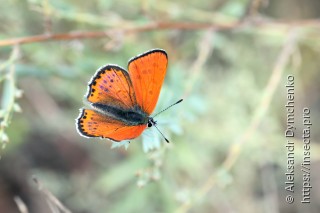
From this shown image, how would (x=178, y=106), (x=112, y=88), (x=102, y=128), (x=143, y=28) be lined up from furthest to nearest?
(x=143, y=28)
(x=178, y=106)
(x=112, y=88)
(x=102, y=128)

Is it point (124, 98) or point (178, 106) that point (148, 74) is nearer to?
point (124, 98)

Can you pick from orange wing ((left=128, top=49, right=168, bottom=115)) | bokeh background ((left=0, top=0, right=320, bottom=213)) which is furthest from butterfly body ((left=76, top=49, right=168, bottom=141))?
bokeh background ((left=0, top=0, right=320, bottom=213))

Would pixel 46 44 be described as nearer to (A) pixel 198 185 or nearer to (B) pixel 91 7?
(B) pixel 91 7

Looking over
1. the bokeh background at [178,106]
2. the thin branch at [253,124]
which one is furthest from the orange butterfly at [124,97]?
the thin branch at [253,124]

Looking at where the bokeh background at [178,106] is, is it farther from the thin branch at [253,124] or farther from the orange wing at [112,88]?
the orange wing at [112,88]

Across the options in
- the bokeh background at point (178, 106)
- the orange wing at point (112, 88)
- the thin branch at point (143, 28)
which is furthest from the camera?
the bokeh background at point (178, 106)

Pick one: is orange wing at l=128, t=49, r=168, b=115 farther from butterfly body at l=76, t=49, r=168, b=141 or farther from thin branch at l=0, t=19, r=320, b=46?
thin branch at l=0, t=19, r=320, b=46

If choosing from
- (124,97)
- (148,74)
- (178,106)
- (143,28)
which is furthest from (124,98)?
(143,28)
